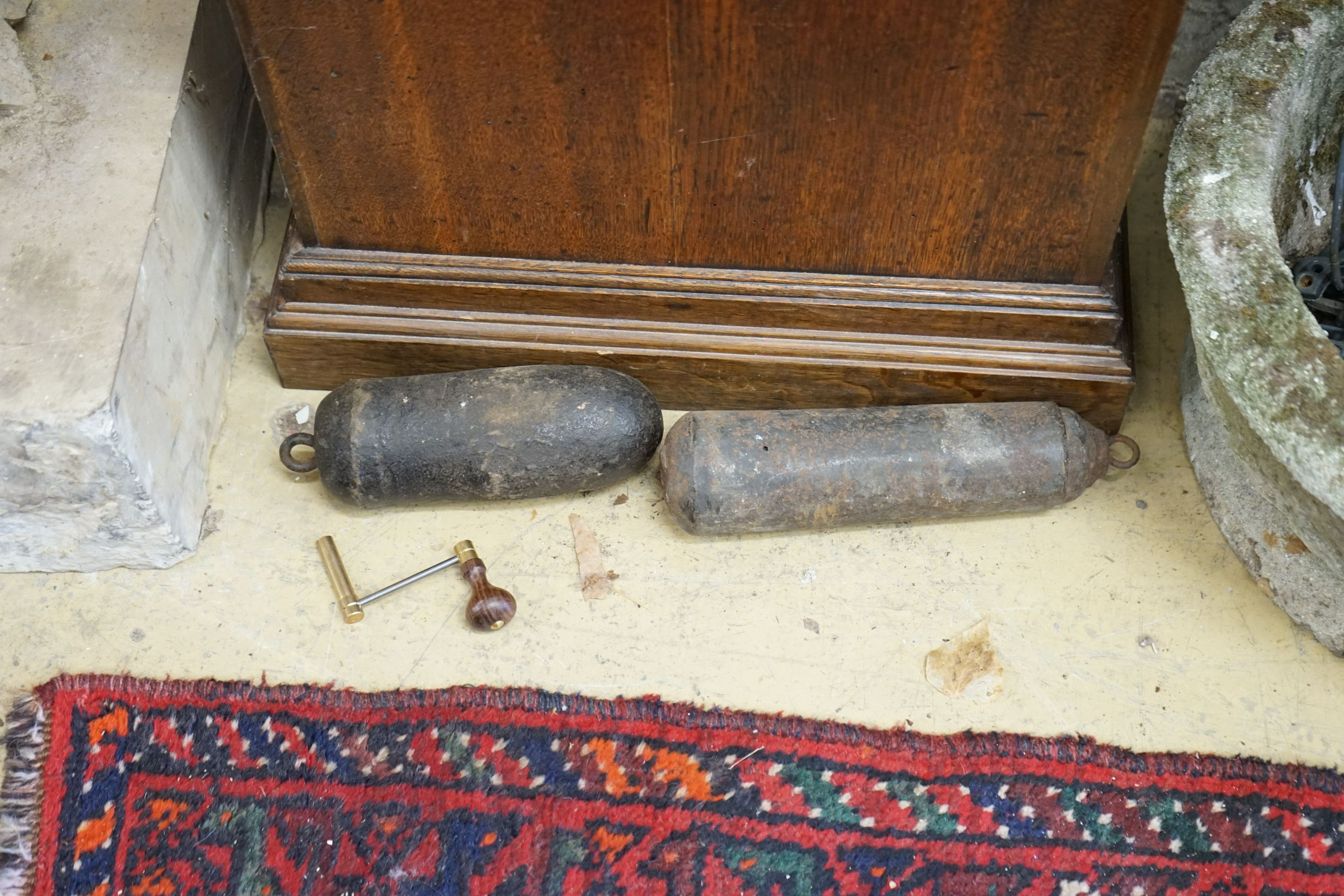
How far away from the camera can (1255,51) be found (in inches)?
Answer: 62.3

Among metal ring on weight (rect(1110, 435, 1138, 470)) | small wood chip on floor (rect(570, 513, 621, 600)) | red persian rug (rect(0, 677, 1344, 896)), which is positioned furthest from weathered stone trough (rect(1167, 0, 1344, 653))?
small wood chip on floor (rect(570, 513, 621, 600))

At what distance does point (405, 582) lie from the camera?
1678 mm

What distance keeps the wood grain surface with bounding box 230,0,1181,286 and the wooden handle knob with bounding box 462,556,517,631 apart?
45cm

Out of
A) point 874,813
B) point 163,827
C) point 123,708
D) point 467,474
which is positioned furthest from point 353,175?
point 874,813

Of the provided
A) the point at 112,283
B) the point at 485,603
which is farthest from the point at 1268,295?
the point at 112,283

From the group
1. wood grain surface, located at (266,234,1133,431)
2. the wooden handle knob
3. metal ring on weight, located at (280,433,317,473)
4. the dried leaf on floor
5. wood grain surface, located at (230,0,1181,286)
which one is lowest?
the dried leaf on floor

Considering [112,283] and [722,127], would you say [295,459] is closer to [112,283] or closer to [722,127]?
[112,283]

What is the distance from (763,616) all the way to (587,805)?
348 millimetres

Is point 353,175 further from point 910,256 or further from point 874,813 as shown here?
point 874,813

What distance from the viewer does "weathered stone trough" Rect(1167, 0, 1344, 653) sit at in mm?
1344

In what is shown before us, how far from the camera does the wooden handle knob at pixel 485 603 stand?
5.37ft

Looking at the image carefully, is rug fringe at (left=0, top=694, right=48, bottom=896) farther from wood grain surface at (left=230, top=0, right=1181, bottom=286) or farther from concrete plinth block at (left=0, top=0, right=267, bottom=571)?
wood grain surface at (left=230, top=0, right=1181, bottom=286)

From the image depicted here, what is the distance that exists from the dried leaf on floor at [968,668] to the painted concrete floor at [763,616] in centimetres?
1

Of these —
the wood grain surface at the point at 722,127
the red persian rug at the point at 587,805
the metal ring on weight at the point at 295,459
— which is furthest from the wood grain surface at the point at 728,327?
the red persian rug at the point at 587,805
